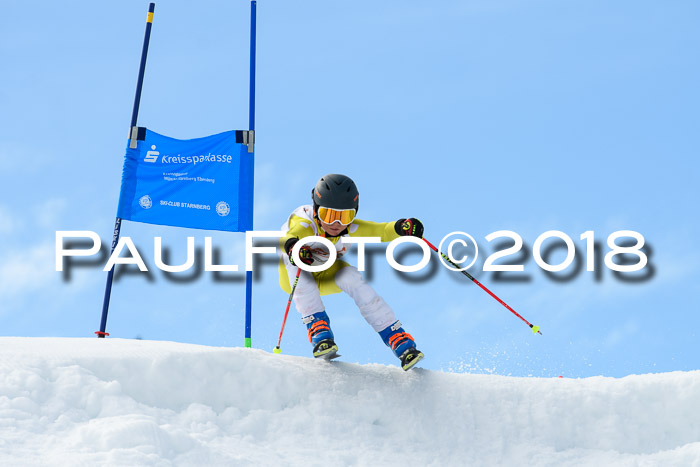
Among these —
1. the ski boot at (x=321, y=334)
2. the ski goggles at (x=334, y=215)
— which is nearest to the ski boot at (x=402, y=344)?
the ski boot at (x=321, y=334)

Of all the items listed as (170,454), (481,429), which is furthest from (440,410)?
(170,454)

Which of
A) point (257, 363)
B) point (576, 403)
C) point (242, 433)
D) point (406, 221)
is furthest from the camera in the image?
point (406, 221)

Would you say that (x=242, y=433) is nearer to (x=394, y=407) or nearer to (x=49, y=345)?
(x=394, y=407)

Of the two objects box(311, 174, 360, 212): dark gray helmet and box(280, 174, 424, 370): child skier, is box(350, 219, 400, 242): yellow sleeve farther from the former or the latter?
box(311, 174, 360, 212): dark gray helmet

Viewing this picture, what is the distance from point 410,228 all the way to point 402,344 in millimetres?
988

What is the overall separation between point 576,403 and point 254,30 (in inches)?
223

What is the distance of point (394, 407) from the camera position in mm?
5539

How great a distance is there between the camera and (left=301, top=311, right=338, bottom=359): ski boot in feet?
18.9

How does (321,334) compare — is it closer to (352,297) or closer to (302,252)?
(352,297)

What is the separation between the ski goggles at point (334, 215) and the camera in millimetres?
6027

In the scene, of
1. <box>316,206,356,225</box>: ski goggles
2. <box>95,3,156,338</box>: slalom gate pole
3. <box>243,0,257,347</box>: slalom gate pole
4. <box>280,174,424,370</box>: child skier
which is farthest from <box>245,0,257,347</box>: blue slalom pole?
<box>316,206,356,225</box>: ski goggles

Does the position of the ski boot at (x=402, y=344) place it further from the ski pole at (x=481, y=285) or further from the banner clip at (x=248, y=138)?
the banner clip at (x=248, y=138)

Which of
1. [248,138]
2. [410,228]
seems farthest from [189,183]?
[410,228]

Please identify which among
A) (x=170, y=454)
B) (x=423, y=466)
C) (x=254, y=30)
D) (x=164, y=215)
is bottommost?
(x=423, y=466)
